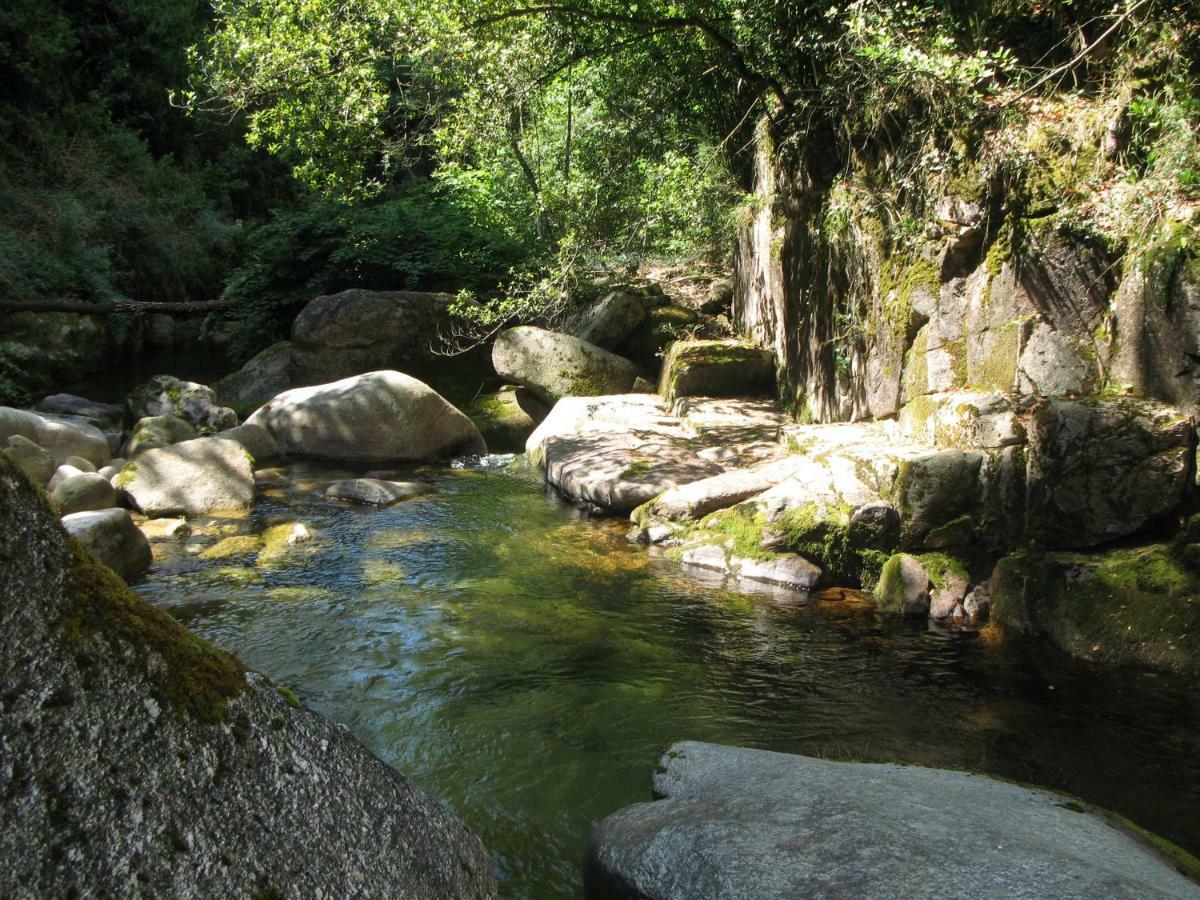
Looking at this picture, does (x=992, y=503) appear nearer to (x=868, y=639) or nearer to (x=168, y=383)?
(x=868, y=639)

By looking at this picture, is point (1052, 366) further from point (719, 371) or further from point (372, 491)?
point (372, 491)

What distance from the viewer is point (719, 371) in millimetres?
11711

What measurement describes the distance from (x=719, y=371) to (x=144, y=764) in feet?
34.0

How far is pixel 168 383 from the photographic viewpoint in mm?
12422

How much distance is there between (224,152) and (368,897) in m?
25.3

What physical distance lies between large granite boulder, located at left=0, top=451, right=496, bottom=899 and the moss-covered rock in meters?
4.89

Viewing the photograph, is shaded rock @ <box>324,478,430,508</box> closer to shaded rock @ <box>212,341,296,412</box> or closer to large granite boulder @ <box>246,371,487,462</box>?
large granite boulder @ <box>246,371,487,462</box>

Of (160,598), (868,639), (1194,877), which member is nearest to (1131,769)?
(1194,877)

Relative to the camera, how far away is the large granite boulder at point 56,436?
9.45 metres

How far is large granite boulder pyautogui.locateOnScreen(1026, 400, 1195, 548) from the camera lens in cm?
586

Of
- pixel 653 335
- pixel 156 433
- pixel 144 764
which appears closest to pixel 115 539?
pixel 156 433

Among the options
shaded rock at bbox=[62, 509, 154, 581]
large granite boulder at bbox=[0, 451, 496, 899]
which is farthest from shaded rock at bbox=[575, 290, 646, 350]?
large granite boulder at bbox=[0, 451, 496, 899]

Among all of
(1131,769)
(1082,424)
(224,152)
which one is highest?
(224,152)

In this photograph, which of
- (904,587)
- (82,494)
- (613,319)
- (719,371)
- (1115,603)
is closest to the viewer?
(1115,603)
